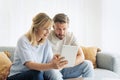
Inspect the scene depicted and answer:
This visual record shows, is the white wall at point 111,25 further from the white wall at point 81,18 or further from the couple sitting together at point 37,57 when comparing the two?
the couple sitting together at point 37,57

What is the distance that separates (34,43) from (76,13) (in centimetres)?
173

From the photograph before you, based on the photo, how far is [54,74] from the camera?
72.2 inches

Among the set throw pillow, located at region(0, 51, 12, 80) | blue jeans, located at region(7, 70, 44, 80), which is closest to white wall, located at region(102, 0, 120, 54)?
throw pillow, located at region(0, 51, 12, 80)

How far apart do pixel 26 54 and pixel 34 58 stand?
0.12 meters

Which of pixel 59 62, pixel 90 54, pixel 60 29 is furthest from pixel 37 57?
pixel 90 54

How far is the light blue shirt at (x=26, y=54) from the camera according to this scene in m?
1.82

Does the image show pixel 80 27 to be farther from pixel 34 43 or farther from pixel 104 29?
pixel 34 43

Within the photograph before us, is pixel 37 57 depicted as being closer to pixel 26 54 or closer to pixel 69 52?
pixel 26 54


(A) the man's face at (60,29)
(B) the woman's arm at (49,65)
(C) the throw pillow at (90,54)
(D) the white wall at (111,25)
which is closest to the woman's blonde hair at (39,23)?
(B) the woman's arm at (49,65)

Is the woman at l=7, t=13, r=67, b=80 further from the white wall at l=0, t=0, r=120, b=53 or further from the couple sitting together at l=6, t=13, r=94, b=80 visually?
the white wall at l=0, t=0, r=120, b=53

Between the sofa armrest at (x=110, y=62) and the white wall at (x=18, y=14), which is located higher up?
the white wall at (x=18, y=14)

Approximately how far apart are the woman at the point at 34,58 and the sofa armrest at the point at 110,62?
119 centimetres

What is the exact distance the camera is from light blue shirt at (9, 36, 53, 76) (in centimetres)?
182

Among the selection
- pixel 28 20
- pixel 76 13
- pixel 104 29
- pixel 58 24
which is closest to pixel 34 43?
pixel 58 24
